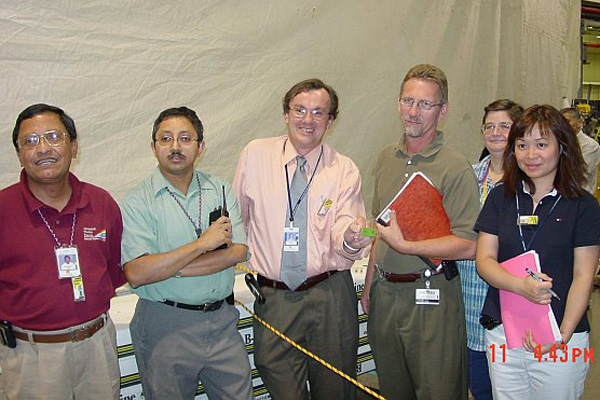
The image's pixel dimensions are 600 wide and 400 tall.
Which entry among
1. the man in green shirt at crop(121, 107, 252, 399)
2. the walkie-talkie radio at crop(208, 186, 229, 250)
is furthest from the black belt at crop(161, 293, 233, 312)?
the walkie-talkie radio at crop(208, 186, 229, 250)

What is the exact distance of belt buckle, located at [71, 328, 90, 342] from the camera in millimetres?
1741

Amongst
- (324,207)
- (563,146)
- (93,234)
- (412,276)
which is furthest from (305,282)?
(563,146)

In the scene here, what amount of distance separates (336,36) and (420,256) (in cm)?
194

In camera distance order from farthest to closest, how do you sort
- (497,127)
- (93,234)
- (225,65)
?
(225,65) < (497,127) < (93,234)

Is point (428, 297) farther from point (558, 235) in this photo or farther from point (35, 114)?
point (35, 114)

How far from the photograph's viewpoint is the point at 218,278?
6.42 ft

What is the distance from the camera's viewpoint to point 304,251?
6.89ft

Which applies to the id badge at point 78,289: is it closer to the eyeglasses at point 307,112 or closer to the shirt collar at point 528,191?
the eyeglasses at point 307,112

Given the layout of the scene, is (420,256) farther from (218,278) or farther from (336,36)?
(336,36)

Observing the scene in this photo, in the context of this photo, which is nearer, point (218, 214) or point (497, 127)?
point (218, 214)

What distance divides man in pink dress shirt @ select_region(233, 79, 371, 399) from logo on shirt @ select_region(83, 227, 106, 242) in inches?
23.7

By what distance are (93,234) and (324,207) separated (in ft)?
2.85

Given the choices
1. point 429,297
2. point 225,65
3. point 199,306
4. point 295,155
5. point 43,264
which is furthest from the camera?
point 225,65

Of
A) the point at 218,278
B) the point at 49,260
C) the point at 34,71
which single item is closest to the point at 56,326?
the point at 49,260
